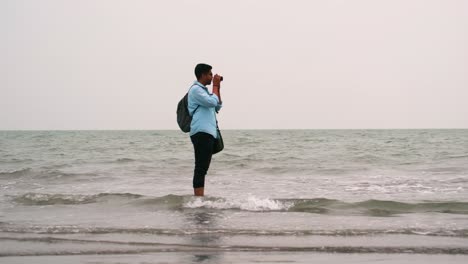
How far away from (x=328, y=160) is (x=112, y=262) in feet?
41.3

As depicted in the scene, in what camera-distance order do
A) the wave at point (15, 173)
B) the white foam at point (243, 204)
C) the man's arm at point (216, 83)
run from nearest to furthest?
1. the man's arm at point (216, 83)
2. the white foam at point (243, 204)
3. the wave at point (15, 173)

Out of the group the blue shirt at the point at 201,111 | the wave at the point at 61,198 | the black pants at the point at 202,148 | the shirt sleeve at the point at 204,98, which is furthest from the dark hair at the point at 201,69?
the wave at the point at 61,198

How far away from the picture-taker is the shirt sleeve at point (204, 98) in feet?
20.1

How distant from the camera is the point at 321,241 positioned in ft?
14.4

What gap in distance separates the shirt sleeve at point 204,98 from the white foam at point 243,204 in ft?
4.23

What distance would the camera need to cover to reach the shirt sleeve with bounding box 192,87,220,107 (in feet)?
20.1

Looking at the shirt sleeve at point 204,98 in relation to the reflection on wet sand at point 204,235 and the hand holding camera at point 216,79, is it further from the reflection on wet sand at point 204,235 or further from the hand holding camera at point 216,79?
the reflection on wet sand at point 204,235

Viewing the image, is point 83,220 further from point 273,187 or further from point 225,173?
point 225,173

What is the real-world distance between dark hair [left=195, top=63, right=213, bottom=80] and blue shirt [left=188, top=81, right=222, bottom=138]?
0.11 m

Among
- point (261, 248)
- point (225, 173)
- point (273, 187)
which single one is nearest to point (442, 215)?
point (261, 248)

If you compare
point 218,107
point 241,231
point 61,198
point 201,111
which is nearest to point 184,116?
point 201,111

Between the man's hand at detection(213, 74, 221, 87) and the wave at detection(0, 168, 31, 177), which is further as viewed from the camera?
the wave at detection(0, 168, 31, 177)

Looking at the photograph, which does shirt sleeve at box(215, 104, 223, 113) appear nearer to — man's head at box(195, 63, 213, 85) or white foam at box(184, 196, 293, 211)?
man's head at box(195, 63, 213, 85)

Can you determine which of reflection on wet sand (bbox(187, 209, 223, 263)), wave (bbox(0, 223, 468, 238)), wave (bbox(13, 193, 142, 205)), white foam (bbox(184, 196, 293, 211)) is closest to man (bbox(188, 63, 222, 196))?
white foam (bbox(184, 196, 293, 211))
